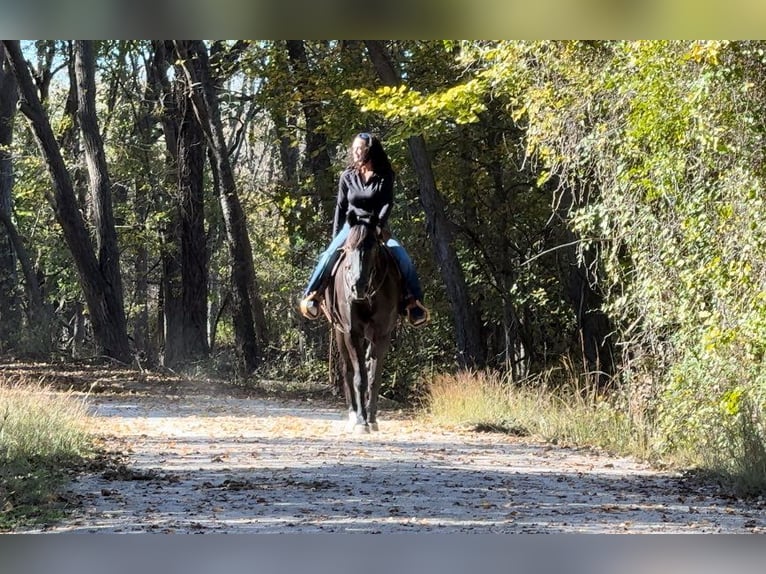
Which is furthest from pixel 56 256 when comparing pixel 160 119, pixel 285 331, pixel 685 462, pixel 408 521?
pixel 408 521

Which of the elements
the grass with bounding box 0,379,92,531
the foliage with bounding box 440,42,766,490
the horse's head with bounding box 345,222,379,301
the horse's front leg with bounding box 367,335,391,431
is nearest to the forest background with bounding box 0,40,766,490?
the foliage with bounding box 440,42,766,490

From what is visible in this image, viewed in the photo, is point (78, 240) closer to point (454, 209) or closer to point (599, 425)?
point (454, 209)

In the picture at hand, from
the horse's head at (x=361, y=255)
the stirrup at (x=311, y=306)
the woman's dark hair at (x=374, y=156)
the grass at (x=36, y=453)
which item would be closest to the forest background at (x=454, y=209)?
the woman's dark hair at (x=374, y=156)

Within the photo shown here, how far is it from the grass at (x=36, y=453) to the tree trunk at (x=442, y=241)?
731 centimetres

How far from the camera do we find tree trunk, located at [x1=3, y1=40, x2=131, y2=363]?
79.9ft

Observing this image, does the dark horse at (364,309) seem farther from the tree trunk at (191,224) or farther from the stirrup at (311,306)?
the tree trunk at (191,224)

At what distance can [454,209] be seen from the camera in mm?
22359

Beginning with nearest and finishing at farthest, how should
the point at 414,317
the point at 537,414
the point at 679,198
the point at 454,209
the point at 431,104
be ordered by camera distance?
1. the point at 679,198
2. the point at 414,317
3. the point at 537,414
4. the point at 431,104
5. the point at 454,209

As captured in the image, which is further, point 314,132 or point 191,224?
point 191,224

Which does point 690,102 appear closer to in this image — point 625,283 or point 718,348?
point 718,348

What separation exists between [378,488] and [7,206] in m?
23.3

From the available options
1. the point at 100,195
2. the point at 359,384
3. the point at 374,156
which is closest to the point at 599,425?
the point at 359,384

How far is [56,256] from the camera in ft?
107

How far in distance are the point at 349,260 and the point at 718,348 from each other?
356 cm
